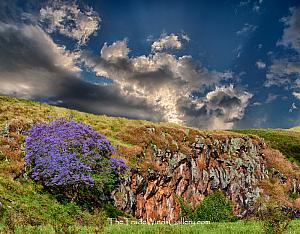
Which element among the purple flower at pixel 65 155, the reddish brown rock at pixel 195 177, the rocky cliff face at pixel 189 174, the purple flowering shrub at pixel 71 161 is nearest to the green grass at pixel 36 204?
the purple flowering shrub at pixel 71 161

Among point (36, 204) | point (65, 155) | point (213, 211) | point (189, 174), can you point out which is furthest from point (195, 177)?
point (36, 204)

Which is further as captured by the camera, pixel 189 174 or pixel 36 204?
pixel 189 174

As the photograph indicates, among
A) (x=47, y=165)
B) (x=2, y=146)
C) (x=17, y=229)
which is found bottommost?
(x=17, y=229)

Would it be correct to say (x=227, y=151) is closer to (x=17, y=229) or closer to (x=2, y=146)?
(x=2, y=146)

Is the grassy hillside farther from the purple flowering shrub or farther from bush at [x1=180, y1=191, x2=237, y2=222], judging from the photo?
bush at [x1=180, y1=191, x2=237, y2=222]

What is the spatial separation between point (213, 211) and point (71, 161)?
24.6 metres

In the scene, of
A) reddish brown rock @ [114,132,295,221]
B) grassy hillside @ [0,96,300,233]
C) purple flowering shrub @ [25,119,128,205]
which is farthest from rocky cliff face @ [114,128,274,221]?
purple flowering shrub @ [25,119,128,205]

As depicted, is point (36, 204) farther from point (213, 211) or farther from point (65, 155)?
point (213, 211)

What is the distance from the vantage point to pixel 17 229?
1593 centimetres

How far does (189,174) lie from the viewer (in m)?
58.8

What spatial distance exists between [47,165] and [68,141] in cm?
384

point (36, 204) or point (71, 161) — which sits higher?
point (71, 161)

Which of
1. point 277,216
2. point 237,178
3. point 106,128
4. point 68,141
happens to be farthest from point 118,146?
point 277,216

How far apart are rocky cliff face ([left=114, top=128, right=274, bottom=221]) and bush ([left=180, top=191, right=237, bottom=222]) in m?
2.29
